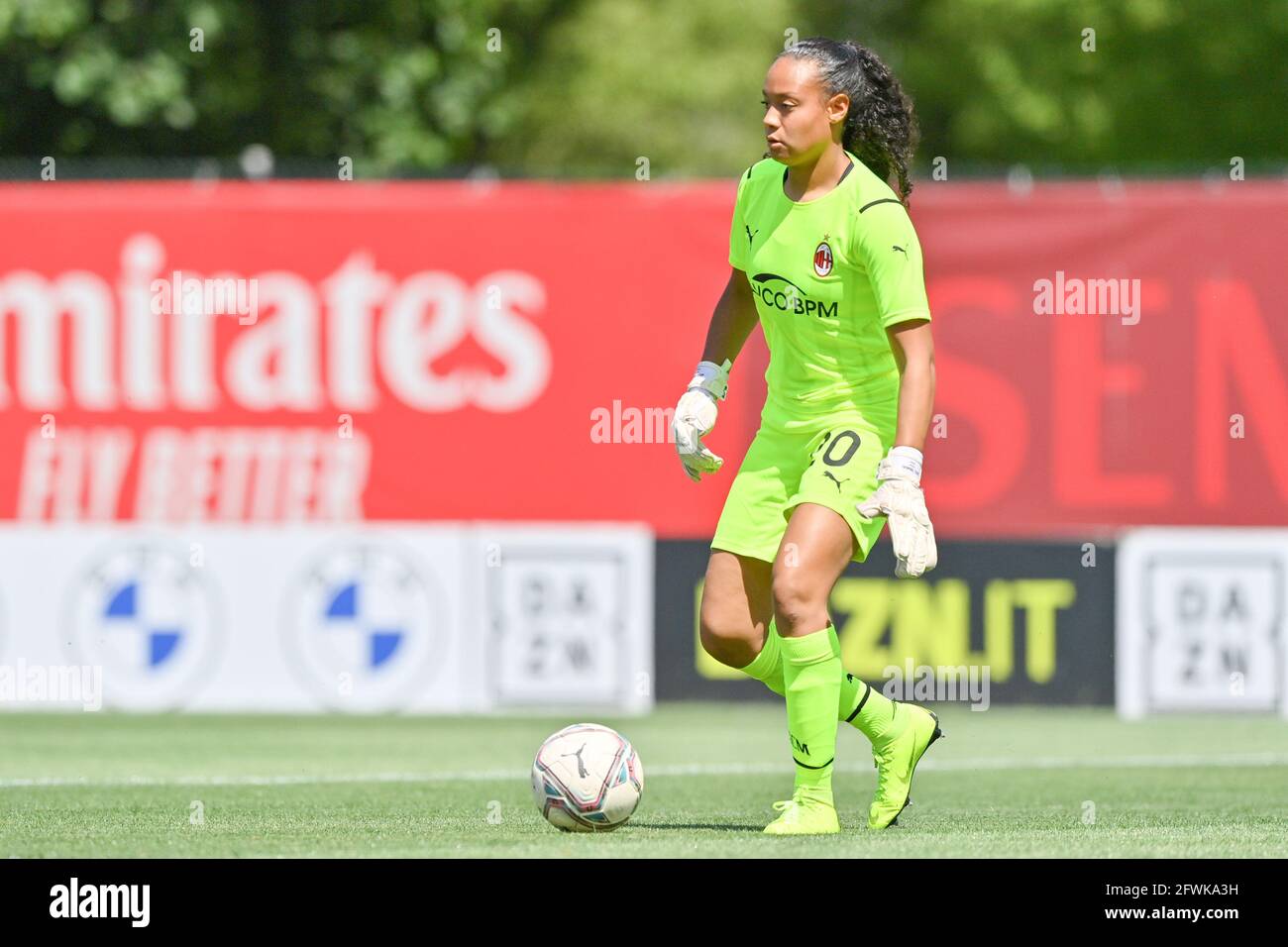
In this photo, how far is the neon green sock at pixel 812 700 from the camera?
712 cm

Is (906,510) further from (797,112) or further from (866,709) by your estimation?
(797,112)

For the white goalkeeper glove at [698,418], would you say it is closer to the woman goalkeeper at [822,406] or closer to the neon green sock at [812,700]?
the woman goalkeeper at [822,406]

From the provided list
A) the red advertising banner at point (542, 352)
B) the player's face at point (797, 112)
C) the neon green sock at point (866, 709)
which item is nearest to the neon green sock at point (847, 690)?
the neon green sock at point (866, 709)

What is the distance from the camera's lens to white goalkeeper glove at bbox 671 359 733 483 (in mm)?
7531

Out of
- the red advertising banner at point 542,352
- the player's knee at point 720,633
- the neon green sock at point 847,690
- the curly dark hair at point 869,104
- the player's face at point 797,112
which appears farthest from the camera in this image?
the red advertising banner at point 542,352

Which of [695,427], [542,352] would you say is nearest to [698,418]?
[695,427]

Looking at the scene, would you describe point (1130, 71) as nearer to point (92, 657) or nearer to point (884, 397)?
point (92, 657)

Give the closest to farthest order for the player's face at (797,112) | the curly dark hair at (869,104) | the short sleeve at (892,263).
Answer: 1. the short sleeve at (892,263)
2. the player's face at (797,112)
3. the curly dark hair at (869,104)

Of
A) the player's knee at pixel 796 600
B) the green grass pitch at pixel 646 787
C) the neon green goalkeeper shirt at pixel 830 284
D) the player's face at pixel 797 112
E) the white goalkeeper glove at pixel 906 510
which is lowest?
the green grass pitch at pixel 646 787

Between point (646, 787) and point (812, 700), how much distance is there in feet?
8.14

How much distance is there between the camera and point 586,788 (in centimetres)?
726

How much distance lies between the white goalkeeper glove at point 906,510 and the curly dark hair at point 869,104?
1086mm

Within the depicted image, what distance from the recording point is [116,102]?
1836 centimetres

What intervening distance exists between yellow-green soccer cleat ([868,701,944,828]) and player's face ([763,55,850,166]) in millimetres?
1911
